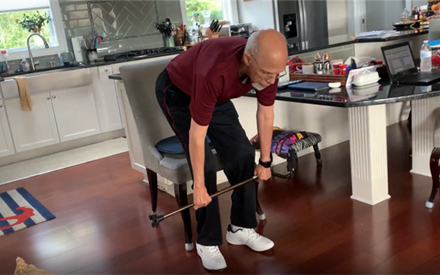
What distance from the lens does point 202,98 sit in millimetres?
1595

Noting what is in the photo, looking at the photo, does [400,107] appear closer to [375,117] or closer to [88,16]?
[375,117]

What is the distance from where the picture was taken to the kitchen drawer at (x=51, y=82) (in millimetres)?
4078

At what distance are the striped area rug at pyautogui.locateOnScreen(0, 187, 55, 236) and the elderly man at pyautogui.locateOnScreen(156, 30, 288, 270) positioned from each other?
1.29 meters

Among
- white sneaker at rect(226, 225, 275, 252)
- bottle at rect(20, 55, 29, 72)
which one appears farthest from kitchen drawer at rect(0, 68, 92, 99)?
white sneaker at rect(226, 225, 275, 252)

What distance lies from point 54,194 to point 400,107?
304 centimetres

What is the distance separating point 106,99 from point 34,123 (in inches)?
29.2

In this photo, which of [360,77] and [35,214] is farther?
[35,214]

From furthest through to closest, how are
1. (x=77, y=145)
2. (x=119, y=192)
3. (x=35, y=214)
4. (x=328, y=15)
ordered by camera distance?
(x=328, y=15) < (x=77, y=145) < (x=119, y=192) < (x=35, y=214)

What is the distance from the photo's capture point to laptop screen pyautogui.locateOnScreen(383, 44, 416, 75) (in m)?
2.47

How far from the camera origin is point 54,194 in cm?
327

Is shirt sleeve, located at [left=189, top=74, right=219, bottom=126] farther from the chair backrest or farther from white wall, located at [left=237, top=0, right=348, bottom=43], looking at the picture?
white wall, located at [left=237, top=0, right=348, bottom=43]

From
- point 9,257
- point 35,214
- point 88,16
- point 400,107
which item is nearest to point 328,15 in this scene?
point 400,107

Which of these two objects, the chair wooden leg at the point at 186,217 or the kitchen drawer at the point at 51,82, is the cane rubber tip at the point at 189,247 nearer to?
the chair wooden leg at the point at 186,217

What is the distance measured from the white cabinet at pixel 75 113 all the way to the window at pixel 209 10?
1804 millimetres
